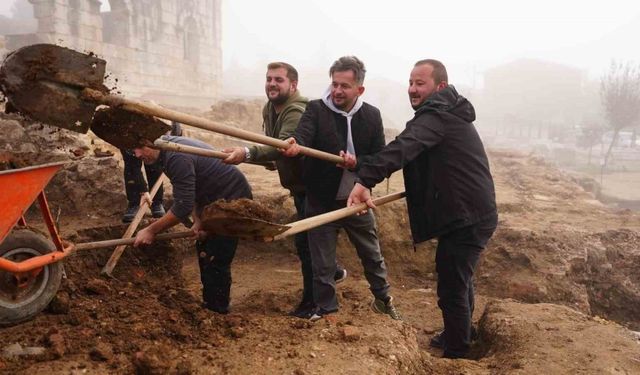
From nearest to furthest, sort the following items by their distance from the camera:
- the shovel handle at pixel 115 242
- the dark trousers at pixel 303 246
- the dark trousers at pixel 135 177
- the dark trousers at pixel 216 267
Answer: the shovel handle at pixel 115 242
the dark trousers at pixel 216 267
the dark trousers at pixel 303 246
the dark trousers at pixel 135 177

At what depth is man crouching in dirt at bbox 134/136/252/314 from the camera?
333 centimetres

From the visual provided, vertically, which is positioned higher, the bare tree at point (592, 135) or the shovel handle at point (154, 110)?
the shovel handle at point (154, 110)

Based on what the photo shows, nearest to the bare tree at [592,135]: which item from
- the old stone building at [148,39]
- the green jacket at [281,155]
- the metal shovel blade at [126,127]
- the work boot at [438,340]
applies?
the old stone building at [148,39]

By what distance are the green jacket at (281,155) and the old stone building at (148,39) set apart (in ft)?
54.2

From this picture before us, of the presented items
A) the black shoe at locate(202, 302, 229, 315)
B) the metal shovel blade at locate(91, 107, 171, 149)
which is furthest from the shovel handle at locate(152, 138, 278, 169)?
the black shoe at locate(202, 302, 229, 315)

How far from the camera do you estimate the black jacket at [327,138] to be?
11.5 feet

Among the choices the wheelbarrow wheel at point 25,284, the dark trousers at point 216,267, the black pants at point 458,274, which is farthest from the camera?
the dark trousers at point 216,267

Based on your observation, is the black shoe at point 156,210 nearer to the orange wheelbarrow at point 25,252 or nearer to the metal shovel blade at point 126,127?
the orange wheelbarrow at point 25,252

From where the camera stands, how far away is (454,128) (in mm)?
3195

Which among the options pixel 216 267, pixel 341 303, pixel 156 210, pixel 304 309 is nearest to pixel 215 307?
pixel 216 267

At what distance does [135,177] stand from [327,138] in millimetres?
2668

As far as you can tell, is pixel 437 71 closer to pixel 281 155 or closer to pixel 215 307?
pixel 281 155

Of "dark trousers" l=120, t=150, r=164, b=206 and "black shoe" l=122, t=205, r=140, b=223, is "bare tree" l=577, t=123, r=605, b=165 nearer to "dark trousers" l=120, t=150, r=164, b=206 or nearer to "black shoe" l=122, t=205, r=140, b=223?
"dark trousers" l=120, t=150, r=164, b=206

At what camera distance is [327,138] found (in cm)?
353
